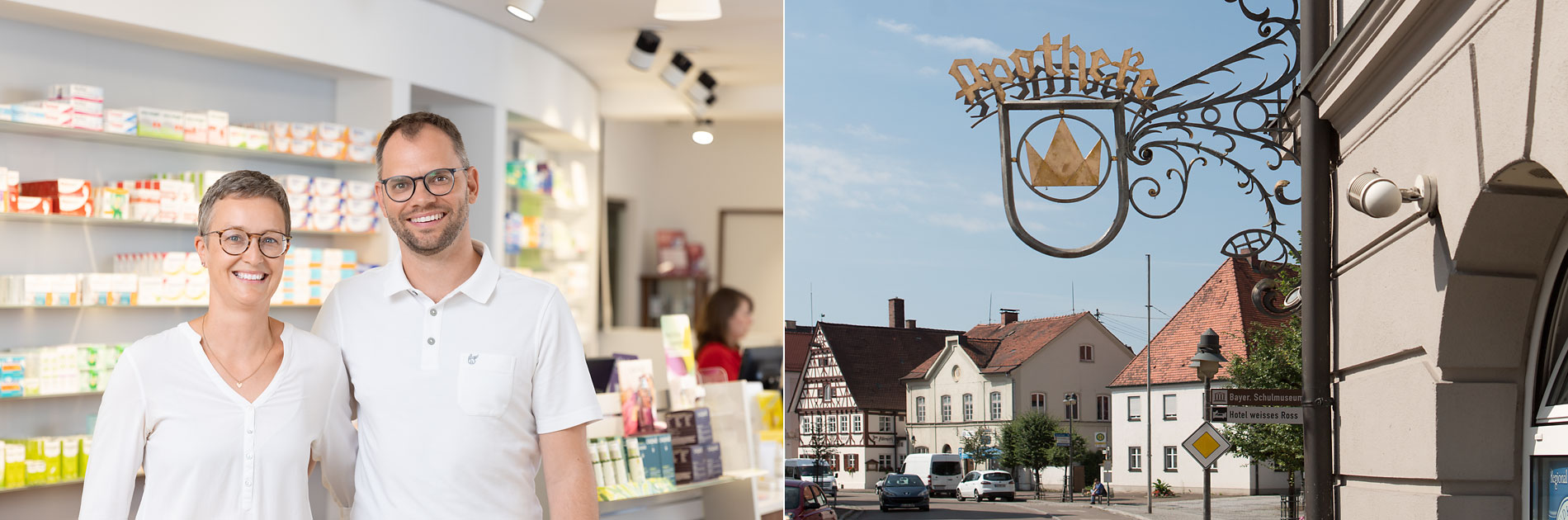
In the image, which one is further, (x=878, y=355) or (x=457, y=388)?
(x=878, y=355)

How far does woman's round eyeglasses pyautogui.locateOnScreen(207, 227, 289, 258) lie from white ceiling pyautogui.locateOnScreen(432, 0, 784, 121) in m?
4.37

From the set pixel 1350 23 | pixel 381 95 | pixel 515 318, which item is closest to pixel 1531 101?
pixel 1350 23

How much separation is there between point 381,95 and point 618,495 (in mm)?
2721

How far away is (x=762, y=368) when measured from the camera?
640 centimetres

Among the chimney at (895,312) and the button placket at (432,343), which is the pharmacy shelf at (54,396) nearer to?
the button placket at (432,343)

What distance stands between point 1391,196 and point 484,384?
1889mm

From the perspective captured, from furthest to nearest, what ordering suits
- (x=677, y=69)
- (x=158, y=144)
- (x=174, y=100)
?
(x=677, y=69)
(x=174, y=100)
(x=158, y=144)

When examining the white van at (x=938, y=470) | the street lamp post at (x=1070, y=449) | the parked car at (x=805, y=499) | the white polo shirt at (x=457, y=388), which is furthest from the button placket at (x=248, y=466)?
the street lamp post at (x=1070, y=449)

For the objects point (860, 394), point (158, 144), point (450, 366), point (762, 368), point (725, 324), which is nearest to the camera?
point (450, 366)

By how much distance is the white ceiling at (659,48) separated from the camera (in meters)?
6.62

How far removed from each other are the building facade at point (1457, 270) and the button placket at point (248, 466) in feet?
7.60

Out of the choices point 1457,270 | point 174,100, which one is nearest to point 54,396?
point 174,100

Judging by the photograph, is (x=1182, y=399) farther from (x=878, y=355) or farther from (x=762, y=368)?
(x=762, y=368)

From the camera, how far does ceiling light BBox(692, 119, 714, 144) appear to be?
397 inches
